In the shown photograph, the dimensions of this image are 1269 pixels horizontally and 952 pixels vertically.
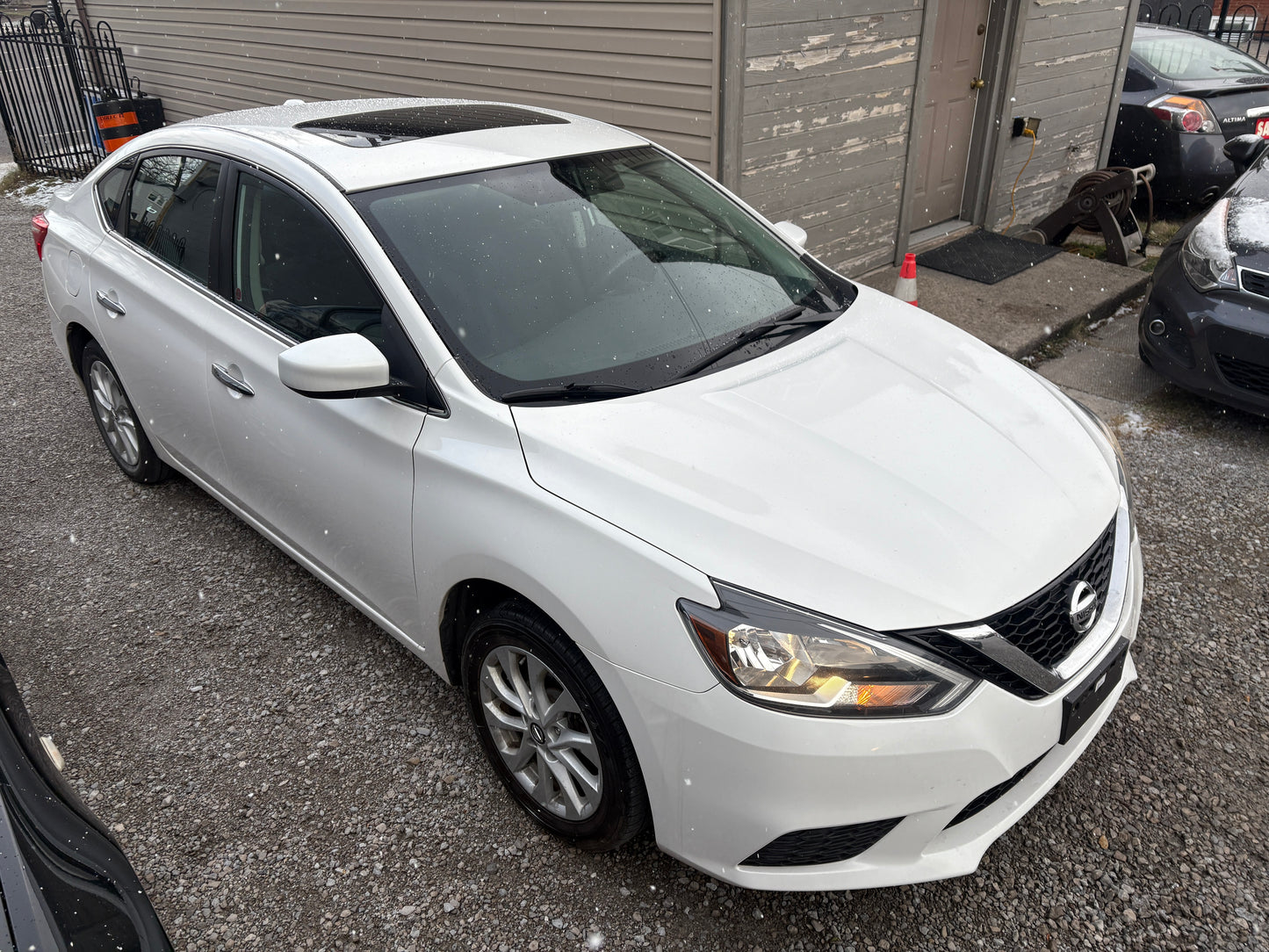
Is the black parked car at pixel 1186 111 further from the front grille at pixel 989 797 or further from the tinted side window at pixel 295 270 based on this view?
the tinted side window at pixel 295 270

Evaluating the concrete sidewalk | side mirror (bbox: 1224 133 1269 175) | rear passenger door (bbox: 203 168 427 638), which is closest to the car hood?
rear passenger door (bbox: 203 168 427 638)

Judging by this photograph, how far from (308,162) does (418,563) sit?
1.29 metres

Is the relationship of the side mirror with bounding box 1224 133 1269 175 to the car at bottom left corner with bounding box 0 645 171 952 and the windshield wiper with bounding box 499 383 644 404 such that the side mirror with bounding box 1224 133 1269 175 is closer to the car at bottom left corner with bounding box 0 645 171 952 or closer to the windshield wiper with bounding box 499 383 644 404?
the windshield wiper with bounding box 499 383 644 404

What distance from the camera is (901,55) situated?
20.0ft

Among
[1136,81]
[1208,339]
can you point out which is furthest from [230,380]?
[1136,81]

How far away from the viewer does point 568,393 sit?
238cm

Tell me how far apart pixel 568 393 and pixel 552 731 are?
85 centimetres

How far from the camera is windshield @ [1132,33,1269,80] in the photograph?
8578 mm

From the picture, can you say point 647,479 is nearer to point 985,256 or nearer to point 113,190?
point 113,190

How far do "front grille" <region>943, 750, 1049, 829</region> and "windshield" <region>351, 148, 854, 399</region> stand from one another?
1.24m

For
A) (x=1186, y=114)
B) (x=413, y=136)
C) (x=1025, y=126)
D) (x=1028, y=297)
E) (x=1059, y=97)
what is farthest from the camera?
(x=1186, y=114)

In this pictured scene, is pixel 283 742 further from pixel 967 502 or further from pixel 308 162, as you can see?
pixel 967 502

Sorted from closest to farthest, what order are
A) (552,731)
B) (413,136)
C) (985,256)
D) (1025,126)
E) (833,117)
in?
(552,731) < (413,136) < (833,117) < (985,256) < (1025,126)

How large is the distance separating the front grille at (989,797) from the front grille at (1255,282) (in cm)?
342
